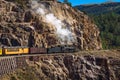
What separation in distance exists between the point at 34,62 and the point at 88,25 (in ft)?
146

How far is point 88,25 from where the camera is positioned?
129125 mm

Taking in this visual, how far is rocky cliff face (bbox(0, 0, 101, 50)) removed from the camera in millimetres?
102250

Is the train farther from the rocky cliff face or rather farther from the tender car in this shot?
the rocky cliff face

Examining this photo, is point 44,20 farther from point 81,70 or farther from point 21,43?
point 81,70

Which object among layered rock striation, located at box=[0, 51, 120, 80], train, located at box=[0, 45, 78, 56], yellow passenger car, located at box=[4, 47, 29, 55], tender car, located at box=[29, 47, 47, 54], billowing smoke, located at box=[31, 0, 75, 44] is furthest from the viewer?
billowing smoke, located at box=[31, 0, 75, 44]

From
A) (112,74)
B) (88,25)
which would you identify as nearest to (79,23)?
(88,25)

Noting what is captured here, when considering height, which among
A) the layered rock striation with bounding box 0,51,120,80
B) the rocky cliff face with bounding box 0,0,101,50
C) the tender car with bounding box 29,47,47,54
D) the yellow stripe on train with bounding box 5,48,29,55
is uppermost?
the rocky cliff face with bounding box 0,0,101,50

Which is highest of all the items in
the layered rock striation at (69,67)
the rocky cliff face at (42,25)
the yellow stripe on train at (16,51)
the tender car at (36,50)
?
the rocky cliff face at (42,25)

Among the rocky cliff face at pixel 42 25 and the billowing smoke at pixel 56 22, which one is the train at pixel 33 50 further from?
the billowing smoke at pixel 56 22

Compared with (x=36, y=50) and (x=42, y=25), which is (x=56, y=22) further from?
(x=36, y=50)

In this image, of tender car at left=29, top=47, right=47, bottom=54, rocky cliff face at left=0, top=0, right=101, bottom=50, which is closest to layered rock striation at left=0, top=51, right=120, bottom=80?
tender car at left=29, top=47, right=47, bottom=54

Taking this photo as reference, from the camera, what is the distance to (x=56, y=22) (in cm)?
11469

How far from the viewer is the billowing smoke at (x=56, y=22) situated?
111750 mm

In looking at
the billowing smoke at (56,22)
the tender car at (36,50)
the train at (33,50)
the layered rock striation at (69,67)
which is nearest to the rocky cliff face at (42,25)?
the billowing smoke at (56,22)
